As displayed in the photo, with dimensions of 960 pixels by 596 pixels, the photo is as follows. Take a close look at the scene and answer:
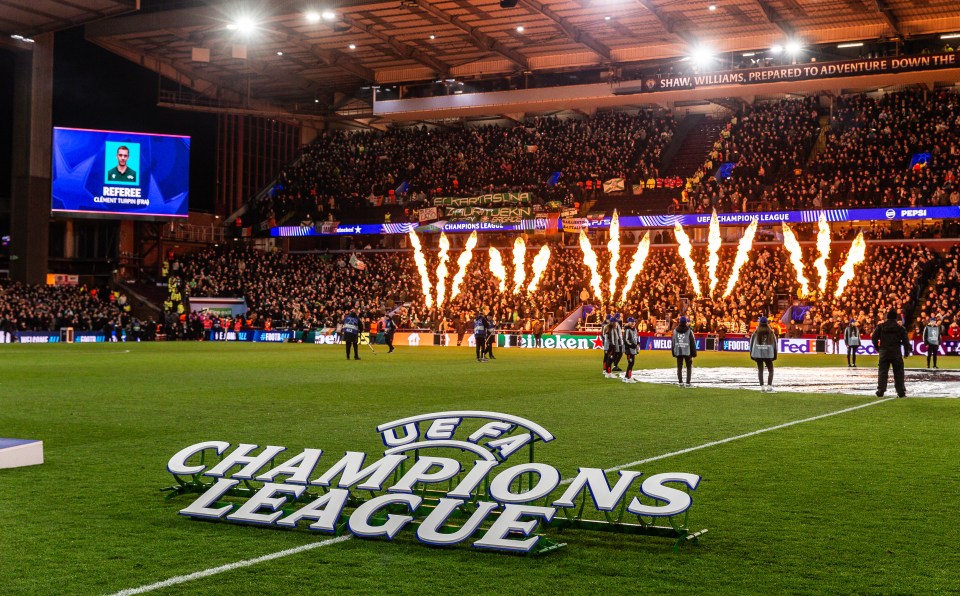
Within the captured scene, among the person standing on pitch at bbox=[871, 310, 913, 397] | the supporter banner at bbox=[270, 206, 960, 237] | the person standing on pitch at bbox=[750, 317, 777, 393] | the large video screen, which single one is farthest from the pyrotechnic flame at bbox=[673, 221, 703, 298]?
the person standing on pitch at bbox=[871, 310, 913, 397]

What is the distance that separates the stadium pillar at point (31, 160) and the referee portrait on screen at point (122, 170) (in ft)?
13.1

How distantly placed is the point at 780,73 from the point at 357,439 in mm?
41751

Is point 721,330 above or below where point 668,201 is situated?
below

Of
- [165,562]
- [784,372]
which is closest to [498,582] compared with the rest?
[165,562]

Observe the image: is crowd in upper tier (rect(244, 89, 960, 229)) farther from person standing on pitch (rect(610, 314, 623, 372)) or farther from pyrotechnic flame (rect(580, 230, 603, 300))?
person standing on pitch (rect(610, 314, 623, 372))

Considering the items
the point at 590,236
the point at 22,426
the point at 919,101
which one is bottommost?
the point at 22,426

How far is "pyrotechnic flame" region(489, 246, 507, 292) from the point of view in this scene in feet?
187

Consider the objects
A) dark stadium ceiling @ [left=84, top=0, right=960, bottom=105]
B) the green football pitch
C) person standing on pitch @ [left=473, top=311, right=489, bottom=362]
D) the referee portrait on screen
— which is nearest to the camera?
the green football pitch

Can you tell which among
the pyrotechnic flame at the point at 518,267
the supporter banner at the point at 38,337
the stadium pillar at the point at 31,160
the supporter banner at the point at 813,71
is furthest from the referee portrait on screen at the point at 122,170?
the supporter banner at the point at 813,71

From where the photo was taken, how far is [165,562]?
7180mm

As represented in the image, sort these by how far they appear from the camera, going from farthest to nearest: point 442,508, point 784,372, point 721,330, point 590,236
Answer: point 590,236
point 721,330
point 784,372
point 442,508

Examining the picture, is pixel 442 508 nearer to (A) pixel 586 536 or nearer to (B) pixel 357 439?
(A) pixel 586 536

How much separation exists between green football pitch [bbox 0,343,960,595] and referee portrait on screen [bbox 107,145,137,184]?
130 feet

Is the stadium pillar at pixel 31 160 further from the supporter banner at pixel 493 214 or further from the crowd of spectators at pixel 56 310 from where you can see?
the supporter banner at pixel 493 214
